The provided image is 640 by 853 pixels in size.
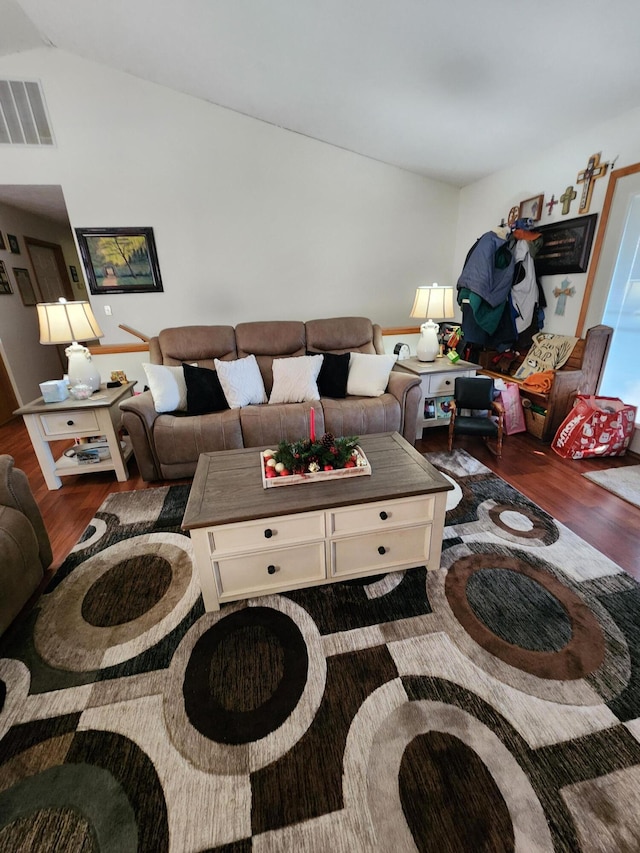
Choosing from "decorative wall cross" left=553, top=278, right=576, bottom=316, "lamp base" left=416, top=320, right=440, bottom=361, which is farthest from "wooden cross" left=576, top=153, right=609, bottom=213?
"lamp base" left=416, top=320, right=440, bottom=361

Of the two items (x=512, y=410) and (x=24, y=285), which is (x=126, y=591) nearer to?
(x=512, y=410)

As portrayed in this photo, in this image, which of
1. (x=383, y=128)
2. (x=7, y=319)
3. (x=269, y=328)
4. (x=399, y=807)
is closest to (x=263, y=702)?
(x=399, y=807)

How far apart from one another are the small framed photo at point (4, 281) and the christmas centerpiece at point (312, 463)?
427cm

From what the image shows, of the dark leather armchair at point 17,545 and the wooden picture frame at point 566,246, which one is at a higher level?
the wooden picture frame at point 566,246

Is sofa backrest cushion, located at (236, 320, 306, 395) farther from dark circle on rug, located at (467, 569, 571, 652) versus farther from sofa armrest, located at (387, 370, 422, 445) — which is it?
dark circle on rug, located at (467, 569, 571, 652)

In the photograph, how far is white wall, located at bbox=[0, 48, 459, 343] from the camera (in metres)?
3.24

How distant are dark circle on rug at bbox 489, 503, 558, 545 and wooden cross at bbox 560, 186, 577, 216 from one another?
7.86 feet

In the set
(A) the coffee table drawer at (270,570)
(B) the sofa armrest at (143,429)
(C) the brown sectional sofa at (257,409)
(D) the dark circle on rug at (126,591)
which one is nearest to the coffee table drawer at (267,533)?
(A) the coffee table drawer at (270,570)

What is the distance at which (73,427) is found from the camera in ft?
8.16

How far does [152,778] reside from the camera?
1.04m

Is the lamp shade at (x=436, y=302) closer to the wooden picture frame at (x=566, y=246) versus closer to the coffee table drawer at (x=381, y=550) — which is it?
the wooden picture frame at (x=566, y=246)

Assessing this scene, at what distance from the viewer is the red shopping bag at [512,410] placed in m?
3.15

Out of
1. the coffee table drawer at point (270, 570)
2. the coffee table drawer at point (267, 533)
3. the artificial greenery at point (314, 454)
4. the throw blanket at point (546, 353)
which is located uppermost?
the throw blanket at point (546, 353)

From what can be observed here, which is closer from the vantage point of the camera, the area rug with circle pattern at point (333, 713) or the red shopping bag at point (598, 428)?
the area rug with circle pattern at point (333, 713)
